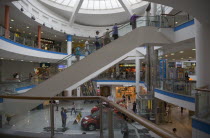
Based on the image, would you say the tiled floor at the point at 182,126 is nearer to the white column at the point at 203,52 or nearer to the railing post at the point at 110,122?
the white column at the point at 203,52

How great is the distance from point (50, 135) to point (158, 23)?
8.92 meters

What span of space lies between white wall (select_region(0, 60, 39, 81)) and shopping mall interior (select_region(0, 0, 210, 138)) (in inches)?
5.1

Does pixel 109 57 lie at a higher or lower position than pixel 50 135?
higher

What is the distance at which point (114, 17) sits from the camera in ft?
93.4

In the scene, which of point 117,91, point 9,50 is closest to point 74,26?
point 117,91

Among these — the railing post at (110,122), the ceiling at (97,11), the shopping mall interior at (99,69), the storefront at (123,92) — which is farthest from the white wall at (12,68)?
the railing post at (110,122)

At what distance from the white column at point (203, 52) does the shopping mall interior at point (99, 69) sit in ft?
0.12

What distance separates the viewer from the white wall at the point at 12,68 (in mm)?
21730

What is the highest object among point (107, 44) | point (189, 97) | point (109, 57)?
point (107, 44)

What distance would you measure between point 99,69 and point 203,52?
5.21 meters

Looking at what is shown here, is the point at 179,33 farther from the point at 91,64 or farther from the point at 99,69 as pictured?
the point at 91,64

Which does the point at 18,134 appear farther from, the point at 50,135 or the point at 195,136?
the point at 195,136

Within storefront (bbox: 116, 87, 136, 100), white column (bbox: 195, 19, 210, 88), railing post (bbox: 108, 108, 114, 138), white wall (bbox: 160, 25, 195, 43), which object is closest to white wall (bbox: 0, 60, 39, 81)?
storefront (bbox: 116, 87, 136, 100)

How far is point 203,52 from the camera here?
716 centimetres
